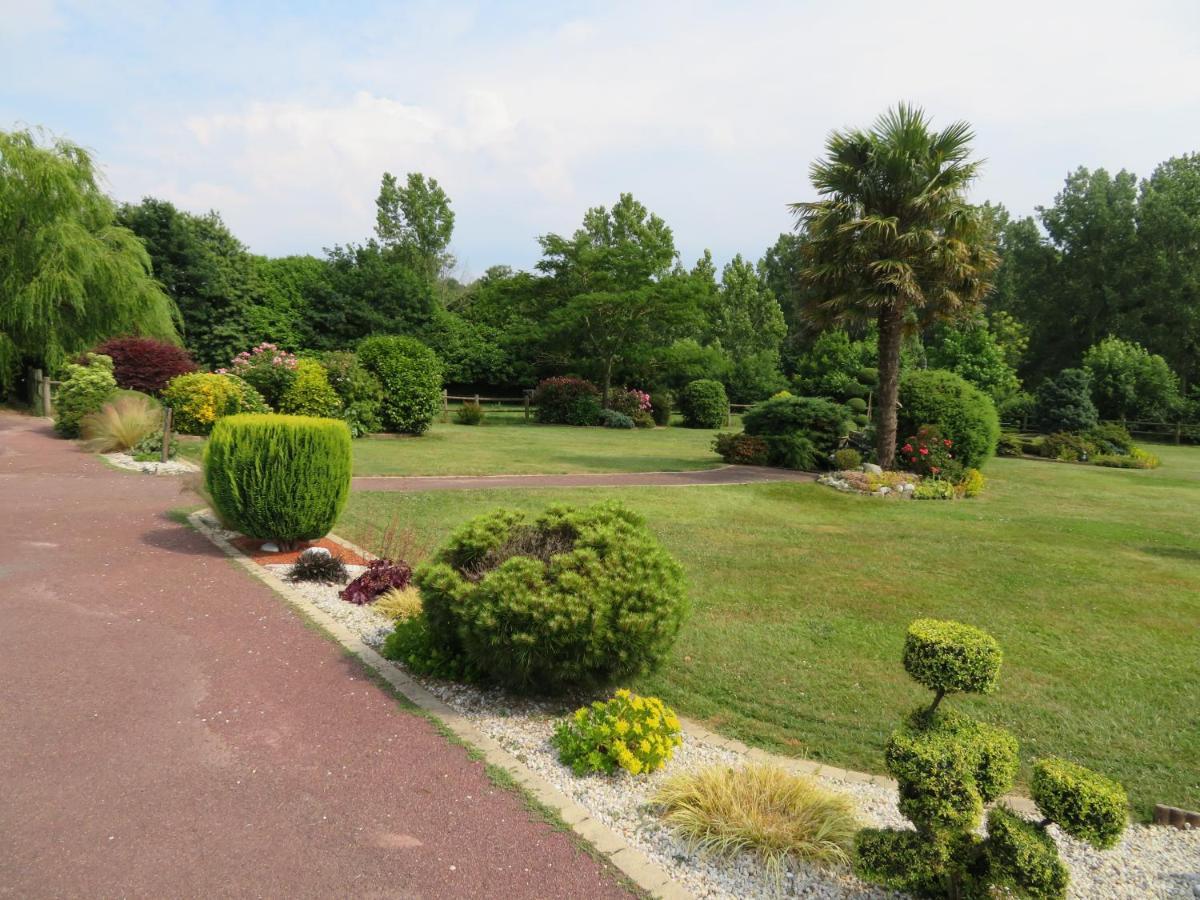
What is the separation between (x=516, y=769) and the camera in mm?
3408

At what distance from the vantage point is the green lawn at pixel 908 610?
4027mm

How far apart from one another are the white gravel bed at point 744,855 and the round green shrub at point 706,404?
2858cm

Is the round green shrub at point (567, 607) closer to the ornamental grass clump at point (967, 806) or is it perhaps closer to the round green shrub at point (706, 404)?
the ornamental grass clump at point (967, 806)

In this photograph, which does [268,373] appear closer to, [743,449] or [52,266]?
[52,266]

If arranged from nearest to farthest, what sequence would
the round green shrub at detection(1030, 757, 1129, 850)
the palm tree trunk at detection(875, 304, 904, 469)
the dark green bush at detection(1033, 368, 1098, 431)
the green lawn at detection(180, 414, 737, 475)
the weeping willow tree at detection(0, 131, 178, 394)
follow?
1. the round green shrub at detection(1030, 757, 1129, 850)
2. the palm tree trunk at detection(875, 304, 904, 469)
3. the green lawn at detection(180, 414, 737, 475)
4. the weeping willow tree at detection(0, 131, 178, 394)
5. the dark green bush at detection(1033, 368, 1098, 431)

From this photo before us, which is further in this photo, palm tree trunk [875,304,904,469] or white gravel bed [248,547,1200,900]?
palm tree trunk [875,304,904,469]

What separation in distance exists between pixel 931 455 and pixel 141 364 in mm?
18971

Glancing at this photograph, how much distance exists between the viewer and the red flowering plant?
13781 mm

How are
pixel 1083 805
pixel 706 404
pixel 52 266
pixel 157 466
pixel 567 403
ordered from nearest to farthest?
pixel 1083 805, pixel 157 466, pixel 52 266, pixel 567 403, pixel 706 404

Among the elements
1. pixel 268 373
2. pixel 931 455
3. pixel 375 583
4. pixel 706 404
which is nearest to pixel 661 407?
pixel 706 404

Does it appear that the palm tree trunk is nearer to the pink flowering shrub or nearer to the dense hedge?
the dense hedge

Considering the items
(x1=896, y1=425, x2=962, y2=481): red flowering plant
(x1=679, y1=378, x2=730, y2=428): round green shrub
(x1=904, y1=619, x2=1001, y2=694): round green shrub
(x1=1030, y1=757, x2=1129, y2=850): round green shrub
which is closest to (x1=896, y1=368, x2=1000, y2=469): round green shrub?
(x1=896, y1=425, x2=962, y2=481): red flowering plant

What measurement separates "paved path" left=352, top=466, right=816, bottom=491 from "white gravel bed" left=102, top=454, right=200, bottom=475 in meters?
2.77

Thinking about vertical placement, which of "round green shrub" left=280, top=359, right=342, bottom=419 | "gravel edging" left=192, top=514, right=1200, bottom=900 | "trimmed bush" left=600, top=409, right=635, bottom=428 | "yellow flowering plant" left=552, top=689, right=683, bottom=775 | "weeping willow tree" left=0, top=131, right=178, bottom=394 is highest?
"weeping willow tree" left=0, top=131, right=178, bottom=394
